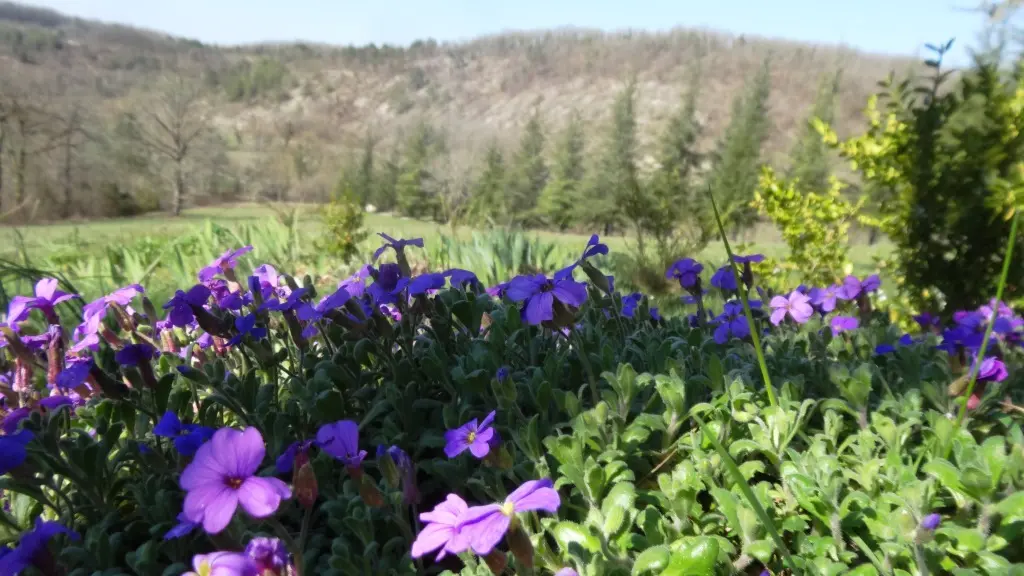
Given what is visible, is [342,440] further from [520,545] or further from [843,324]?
[843,324]

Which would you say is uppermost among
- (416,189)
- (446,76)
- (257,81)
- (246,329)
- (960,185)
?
(446,76)

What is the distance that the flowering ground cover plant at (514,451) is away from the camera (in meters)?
0.92

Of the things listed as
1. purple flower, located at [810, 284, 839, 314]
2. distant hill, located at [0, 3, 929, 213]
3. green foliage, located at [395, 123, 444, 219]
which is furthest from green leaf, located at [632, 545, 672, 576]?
distant hill, located at [0, 3, 929, 213]

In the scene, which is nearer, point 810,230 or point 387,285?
point 387,285

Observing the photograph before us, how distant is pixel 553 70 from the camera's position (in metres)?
89.1

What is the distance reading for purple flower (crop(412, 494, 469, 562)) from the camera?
763 millimetres

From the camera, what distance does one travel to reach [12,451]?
978mm

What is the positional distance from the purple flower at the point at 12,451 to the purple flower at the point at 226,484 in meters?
0.38

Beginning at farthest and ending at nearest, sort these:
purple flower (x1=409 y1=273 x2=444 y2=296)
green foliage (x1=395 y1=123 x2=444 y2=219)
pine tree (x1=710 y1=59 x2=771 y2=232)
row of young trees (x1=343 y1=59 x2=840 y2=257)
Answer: green foliage (x1=395 y1=123 x2=444 y2=219), row of young trees (x1=343 y1=59 x2=840 y2=257), pine tree (x1=710 y1=59 x2=771 y2=232), purple flower (x1=409 y1=273 x2=444 y2=296)

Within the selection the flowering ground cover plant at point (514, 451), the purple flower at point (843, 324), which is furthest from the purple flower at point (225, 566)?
the purple flower at point (843, 324)

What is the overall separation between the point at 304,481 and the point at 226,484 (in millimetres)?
145

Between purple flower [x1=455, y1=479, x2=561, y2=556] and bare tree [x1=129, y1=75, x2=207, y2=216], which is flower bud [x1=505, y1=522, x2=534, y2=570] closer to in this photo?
purple flower [x1=455, y1=479, x2=561, y2=556]

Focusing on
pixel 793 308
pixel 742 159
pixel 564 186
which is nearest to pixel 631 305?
pixel 793 308

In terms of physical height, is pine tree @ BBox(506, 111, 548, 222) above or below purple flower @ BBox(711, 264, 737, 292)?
below
